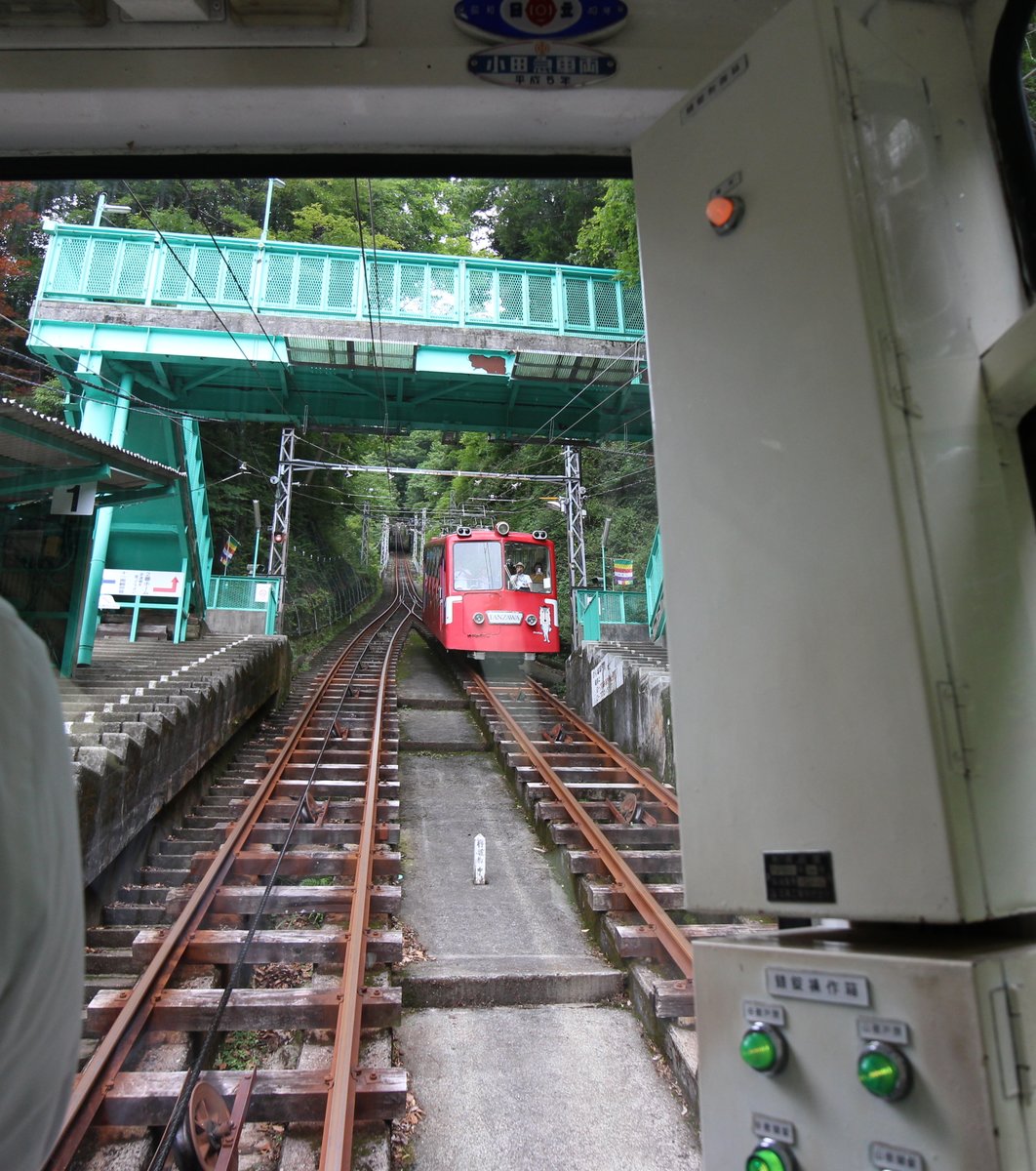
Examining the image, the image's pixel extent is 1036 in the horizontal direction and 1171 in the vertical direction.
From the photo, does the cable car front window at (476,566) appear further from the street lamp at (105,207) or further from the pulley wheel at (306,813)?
the pulley wheel at (306,813)

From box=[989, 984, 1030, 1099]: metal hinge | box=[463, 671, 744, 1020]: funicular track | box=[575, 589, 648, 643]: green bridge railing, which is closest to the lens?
box=[989, 984, 1030, 1099]: metal hinge

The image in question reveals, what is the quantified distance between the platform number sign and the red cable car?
22.7 ft

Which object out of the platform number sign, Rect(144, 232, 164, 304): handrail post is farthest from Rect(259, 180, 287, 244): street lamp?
the platform number sign

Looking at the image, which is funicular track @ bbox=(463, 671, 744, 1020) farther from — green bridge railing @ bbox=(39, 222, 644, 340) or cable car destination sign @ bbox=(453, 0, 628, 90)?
green bridge railing @ bbox=(39, 222, 644, 340)

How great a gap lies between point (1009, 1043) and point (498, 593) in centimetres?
1363

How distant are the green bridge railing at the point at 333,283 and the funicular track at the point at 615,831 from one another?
6.89 m

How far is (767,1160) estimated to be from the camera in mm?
1113

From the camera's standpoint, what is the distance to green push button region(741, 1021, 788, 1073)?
1132mm

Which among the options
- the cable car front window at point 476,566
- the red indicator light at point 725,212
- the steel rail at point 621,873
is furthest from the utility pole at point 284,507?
the red indicator light at point 725,212

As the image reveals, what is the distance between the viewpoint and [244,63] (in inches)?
77.1

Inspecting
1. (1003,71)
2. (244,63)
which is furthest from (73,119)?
(1003,71)

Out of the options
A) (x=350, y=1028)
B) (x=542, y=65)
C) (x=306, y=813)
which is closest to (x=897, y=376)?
(x=542, y=65)

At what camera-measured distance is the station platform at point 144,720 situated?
16.4ft

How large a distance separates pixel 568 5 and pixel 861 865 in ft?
6.76
